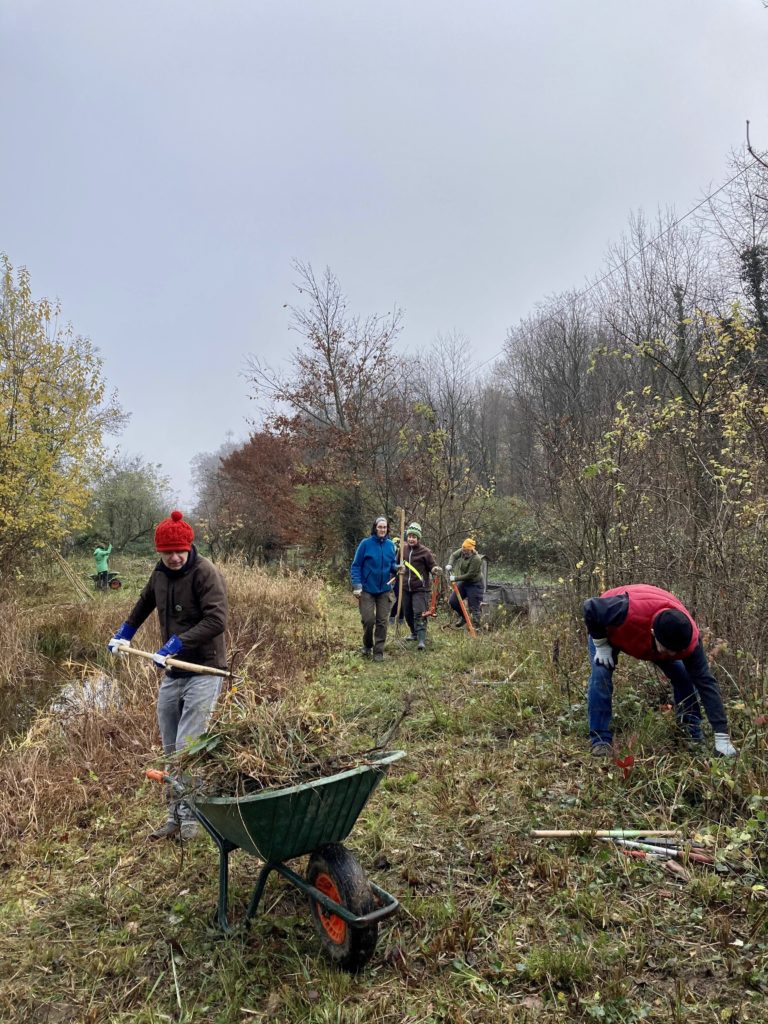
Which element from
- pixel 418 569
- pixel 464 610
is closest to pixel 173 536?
pixel 418 569

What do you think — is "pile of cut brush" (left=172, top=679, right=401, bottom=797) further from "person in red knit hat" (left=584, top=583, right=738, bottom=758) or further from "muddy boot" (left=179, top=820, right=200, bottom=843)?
"person in red knit hat" (left=584, top=583, right=738, bottom=758)

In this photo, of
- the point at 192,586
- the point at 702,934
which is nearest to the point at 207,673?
the point at 192,586

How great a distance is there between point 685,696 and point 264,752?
2929mm

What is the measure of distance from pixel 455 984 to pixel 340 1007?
1.51 feet

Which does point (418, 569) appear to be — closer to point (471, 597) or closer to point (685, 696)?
point (471, 597)

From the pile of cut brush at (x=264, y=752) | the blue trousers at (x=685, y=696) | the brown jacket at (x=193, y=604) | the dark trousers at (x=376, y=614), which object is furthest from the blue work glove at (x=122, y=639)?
the dark trousers at (x=376, y=614)

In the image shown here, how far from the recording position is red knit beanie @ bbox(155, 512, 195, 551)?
3.84 metres

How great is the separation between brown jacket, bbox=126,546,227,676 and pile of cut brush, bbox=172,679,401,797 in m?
1.00

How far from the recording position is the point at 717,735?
3.81 meters

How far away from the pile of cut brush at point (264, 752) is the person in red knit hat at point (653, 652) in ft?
6.72

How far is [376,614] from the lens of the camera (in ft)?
26.7

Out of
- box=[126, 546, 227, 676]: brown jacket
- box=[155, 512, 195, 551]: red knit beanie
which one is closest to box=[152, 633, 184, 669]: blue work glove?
box=[126, 546, 227, 676]: brown jacket

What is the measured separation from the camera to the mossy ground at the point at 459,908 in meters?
2.43

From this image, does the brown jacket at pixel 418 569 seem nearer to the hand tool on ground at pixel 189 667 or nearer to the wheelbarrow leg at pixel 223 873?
the hand tool on ground at pixel 189 667
